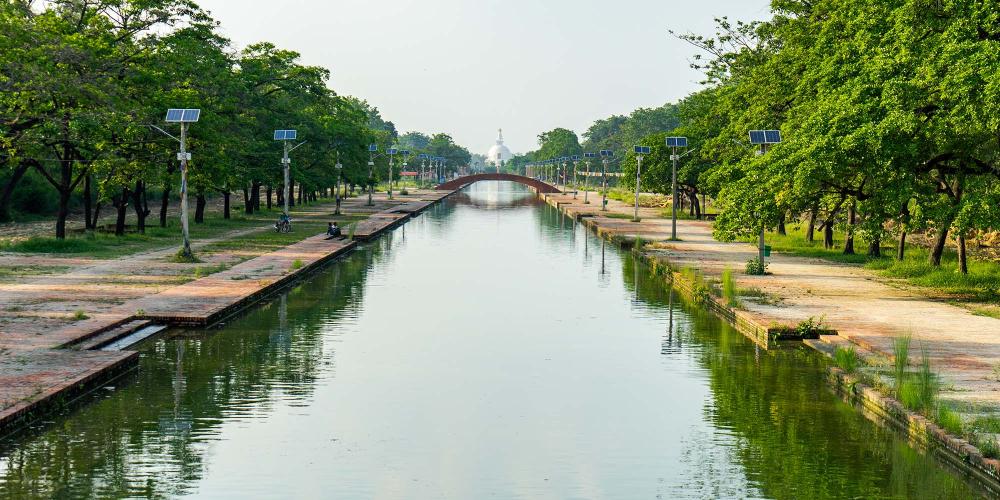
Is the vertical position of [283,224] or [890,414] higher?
[283,224]

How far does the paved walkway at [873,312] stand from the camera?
19891 mm

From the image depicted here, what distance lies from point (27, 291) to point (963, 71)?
23578 millimetres

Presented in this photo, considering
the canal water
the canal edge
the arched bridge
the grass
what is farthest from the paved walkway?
the arched bridge

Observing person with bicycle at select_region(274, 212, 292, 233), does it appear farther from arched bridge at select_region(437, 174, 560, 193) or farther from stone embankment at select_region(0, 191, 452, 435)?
arched bridge at select_region(437, 174, 560, 193)

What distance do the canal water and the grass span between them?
315 inches

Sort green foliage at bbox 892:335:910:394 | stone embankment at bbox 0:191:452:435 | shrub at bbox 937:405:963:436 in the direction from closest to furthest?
shrub at bbox 937:405:963:436 → stone embankment at bbox 0:191:452:435 → green foliage at bbox 892:335:910:394

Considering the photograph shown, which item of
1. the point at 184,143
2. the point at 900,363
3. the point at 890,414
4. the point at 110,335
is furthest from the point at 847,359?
the point at 184,143

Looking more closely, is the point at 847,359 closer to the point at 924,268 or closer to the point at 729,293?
the point at 729,293

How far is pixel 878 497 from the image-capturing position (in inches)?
543

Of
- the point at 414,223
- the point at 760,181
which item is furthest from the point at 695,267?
the point at 414,223

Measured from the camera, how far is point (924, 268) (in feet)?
122

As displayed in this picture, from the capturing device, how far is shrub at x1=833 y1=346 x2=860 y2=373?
2038 cm

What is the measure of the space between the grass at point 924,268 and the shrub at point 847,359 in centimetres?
806

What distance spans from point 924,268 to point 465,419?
24.1 m
